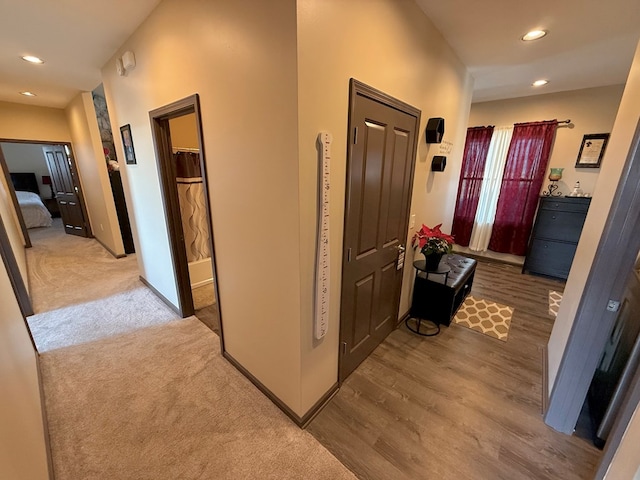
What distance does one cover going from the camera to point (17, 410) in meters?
1.12

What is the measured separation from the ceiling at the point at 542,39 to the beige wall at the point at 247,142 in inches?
52.4

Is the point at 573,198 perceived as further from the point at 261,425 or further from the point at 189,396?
the point at 189,396

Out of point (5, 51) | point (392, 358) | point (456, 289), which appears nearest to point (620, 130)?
point (456, 289)

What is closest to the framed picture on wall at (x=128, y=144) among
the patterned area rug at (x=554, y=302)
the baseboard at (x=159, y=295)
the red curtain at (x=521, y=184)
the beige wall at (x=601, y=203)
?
the baseboard at (x=159, y=295)

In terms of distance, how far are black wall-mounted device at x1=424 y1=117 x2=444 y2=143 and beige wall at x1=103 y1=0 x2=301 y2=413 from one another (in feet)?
5.12

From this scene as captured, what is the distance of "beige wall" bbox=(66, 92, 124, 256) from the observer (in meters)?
4.01

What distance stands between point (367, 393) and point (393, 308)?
0.85 m

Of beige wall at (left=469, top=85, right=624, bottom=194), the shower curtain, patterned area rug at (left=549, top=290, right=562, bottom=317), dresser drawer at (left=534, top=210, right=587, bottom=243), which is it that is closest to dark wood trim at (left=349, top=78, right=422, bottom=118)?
the shower curtain

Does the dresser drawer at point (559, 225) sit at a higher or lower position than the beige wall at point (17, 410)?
higher

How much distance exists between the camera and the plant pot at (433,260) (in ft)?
7.49

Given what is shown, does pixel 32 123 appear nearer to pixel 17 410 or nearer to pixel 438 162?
pixel 17 410

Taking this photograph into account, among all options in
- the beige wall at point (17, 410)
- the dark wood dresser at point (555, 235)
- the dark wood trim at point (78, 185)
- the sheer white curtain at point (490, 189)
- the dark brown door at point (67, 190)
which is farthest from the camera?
the dark brown door at point (67, 190)

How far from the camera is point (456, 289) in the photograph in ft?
8.34

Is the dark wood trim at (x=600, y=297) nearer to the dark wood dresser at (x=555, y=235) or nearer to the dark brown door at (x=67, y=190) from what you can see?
the dark wood dresser at (x=555, y=235)
